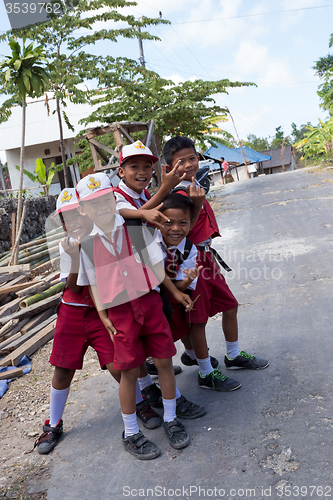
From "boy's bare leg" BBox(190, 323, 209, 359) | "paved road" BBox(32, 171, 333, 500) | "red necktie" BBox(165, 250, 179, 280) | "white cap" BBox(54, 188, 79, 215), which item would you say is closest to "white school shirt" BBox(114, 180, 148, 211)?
"white cap" BBox(54, 188, 79, 215)

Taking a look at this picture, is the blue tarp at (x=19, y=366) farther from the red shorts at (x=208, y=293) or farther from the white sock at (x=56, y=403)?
the red shorts at (x=208, y=293)

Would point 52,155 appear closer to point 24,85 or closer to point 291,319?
point 24,85

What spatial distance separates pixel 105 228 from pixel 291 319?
2183 mm

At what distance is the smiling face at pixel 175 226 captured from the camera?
8.61 feet

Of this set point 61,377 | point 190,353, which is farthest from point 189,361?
point 61,377

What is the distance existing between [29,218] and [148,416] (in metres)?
8.80

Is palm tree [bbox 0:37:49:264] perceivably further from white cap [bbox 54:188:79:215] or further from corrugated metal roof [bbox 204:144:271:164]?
corrugated metal roof [bbox 204:144:271:164]

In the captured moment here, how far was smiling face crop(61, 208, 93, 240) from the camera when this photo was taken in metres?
2.47

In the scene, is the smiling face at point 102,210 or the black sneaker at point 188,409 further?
the black sneaker at point 188,409

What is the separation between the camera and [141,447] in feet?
8.01

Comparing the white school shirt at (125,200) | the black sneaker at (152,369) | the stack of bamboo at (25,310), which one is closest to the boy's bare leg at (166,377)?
the black sneaker at (152,369)

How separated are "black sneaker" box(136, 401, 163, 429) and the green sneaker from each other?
0.74 m

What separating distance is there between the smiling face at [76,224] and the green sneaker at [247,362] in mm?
1544

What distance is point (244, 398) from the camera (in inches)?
110
